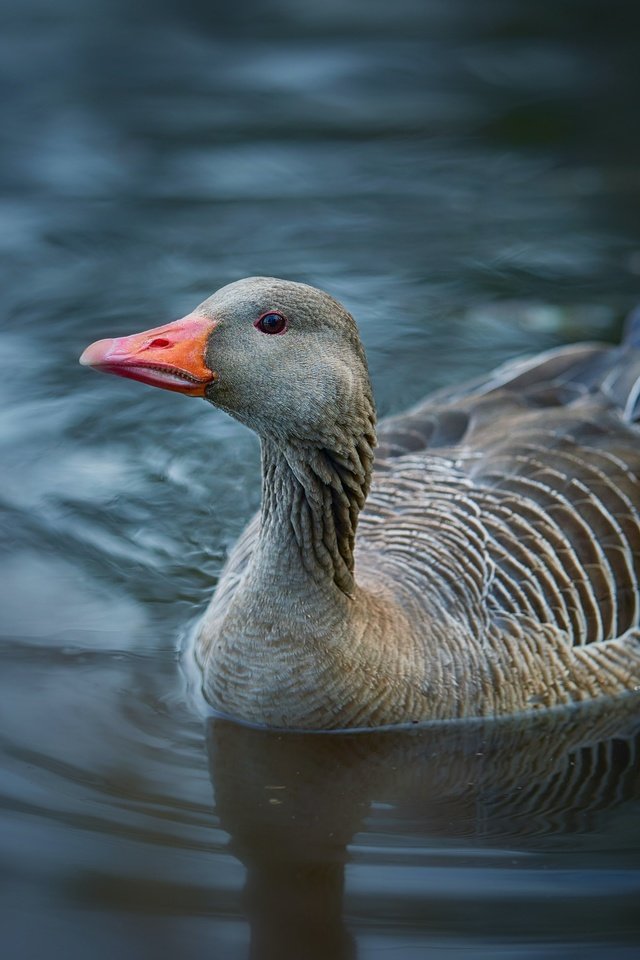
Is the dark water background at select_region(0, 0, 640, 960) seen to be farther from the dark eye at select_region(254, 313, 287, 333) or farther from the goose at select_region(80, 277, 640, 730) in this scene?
the dark eye at select_region(254, 313, 287, 333)

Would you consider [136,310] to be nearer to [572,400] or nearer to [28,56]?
[572,400]

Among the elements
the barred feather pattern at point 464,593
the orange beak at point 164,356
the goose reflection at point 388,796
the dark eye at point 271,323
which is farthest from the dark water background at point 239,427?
the dark eye at point 271,323

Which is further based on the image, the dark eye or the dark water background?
the dark eye

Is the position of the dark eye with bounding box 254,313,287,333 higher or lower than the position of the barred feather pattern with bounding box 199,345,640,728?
higher

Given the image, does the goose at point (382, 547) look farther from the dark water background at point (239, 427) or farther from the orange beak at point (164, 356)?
the dark water background at point (239, 427)

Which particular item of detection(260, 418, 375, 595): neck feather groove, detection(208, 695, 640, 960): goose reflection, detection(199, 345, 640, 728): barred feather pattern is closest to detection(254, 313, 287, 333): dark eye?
detection(260, 418, 375, 595): neck feather groove

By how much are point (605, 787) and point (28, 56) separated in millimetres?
11044

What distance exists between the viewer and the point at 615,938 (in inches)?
220

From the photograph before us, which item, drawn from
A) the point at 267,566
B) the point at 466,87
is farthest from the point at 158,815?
the point at 466,87

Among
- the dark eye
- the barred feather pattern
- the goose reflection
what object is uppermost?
the dark eye

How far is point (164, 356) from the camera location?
5996 mm

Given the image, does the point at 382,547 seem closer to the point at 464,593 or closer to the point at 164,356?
the point at 464,593

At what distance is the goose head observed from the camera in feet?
19.9

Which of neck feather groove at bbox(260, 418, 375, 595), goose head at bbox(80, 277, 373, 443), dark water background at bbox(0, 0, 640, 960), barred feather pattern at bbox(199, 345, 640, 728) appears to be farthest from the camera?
barred feather pattern at bbox(199, 345, 640, 728)
